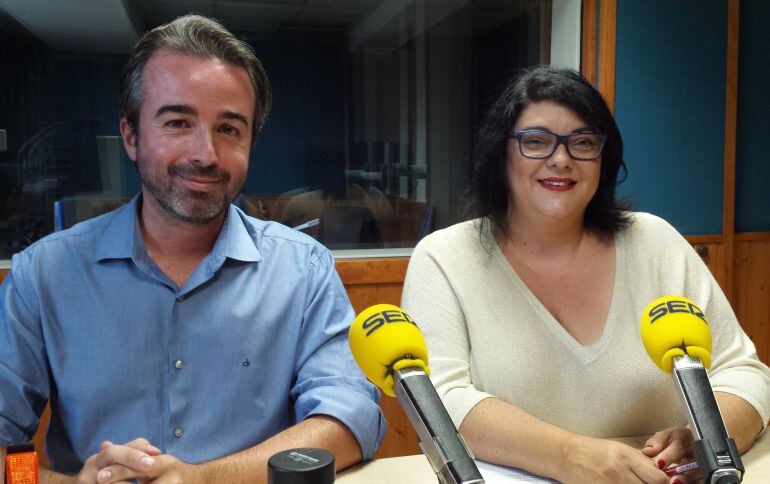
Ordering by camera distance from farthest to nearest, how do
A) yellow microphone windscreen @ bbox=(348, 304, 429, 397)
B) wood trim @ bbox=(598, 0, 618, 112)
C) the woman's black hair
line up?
1. wood trim @ bbox=(598, 0, 618, 112)
2. the woman's black hair
3. yellow microphone windscreen @ bbox=(348, 304, 429, 397)

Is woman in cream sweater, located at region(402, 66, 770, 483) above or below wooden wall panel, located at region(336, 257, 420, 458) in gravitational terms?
above

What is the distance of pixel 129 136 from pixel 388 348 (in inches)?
31.8

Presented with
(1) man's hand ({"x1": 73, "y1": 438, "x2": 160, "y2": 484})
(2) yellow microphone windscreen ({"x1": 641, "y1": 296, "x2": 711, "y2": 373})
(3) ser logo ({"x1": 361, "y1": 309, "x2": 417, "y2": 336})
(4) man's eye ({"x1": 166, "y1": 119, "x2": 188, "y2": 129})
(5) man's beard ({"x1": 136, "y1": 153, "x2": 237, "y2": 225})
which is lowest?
(1) man's hand ({"x1": 73, "y1": 438, "x2": 160, "y2": 484})

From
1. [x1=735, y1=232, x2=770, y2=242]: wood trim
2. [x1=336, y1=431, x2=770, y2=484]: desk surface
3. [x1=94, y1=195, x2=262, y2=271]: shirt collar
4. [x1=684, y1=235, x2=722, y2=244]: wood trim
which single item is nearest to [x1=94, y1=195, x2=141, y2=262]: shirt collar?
[x1=94, y1=195, x2=262, y2=271]: shirt collar

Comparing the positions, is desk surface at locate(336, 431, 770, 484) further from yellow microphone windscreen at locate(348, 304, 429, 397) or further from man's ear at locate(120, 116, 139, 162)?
man's ear at locate(120, 116, 139, 162)

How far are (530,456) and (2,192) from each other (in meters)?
2.29

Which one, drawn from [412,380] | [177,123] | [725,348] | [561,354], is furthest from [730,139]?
[412,380]

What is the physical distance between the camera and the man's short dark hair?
133cm

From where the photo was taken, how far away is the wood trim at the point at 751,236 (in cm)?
309

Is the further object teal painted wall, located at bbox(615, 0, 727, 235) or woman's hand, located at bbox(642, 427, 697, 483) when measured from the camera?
teal painted wall, located at bbox(615, 0, 727, 235)

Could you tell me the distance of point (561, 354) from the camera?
142cm

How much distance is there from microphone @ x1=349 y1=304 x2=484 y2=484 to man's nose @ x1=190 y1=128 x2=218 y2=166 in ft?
1.65

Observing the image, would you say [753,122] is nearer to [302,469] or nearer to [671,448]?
[671,448]

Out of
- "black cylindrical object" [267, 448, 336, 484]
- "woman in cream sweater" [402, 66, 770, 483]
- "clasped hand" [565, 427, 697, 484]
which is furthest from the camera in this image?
"woman in cream sweater" [402, 66, 770, 483]
